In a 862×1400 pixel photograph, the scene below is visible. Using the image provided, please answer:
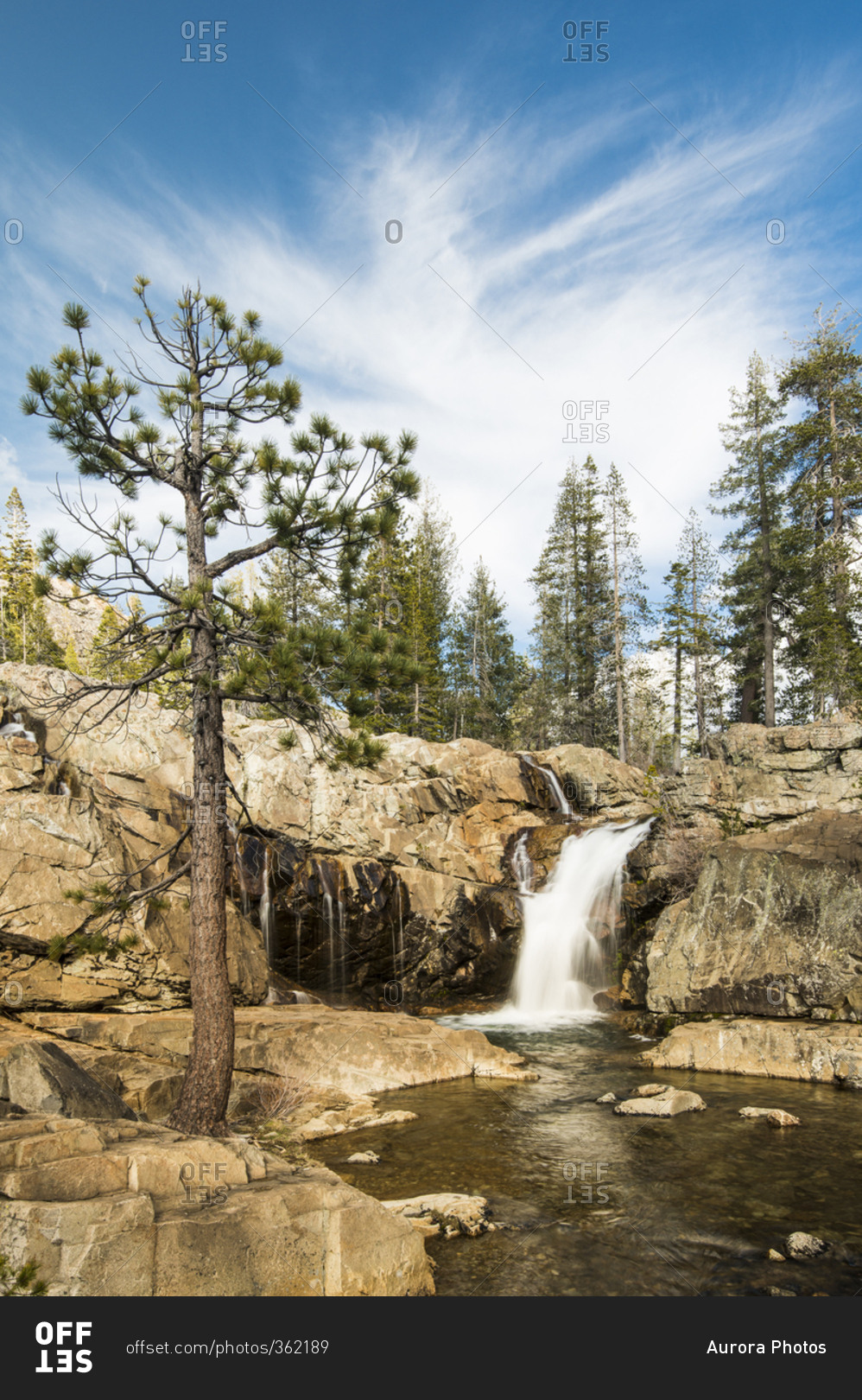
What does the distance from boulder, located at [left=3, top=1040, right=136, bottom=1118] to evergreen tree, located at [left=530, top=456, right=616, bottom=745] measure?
110 ft

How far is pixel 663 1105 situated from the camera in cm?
1005

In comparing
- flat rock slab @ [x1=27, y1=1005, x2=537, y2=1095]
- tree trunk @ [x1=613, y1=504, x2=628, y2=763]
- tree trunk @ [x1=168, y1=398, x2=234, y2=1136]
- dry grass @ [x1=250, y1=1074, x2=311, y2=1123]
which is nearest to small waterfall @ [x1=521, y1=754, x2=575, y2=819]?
tree trunk @ [x1=613, y1=504, x2=628, y2=763]

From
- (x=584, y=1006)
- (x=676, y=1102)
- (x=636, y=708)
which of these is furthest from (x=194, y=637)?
(x=636, y=708)

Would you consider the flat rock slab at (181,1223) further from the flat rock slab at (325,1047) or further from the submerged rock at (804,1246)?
the flat rock slab at (325,1047)

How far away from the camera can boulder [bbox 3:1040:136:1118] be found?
6336 millimetres

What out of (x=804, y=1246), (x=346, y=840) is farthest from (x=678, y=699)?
(x=804, y=1246)

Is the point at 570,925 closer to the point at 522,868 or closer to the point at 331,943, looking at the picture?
the point at 522,868

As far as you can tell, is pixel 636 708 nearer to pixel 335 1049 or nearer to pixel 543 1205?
pixel 335 1049

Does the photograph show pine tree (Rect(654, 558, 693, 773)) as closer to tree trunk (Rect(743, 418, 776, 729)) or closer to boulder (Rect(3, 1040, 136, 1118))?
tree trunk (Rect(743, 418, 776, 729))

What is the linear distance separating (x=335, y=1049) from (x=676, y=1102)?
201 inches

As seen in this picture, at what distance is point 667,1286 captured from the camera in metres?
5.69

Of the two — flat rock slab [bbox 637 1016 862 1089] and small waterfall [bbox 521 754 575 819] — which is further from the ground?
small waterfall [bbox 521 754 575 819]

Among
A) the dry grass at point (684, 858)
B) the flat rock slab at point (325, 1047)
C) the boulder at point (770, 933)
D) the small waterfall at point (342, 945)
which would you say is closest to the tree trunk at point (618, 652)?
the dry grass at point (684, 858)
